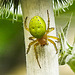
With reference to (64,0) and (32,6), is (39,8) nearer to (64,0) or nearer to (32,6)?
(32,6)

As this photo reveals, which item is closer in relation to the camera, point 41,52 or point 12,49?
point 41,52

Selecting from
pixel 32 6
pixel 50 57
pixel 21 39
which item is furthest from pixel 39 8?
pixel 21 39

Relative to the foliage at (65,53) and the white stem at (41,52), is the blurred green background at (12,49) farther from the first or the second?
the white stem at (41,52)

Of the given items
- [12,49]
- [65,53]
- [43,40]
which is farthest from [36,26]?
[12,49]

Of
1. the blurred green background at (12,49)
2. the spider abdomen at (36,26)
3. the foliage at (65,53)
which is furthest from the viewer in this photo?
the blurred green background at (12,49)

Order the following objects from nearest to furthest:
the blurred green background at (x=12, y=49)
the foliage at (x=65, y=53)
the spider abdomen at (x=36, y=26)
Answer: the spider abdomen at (x=36, y=26) → the foliage at (x=65, y=53) → the blurred green background at (x=12, y=49)

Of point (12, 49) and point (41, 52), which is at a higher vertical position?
point (41, 52)

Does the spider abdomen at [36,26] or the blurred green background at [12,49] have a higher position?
the spider abdomen at [36,26]

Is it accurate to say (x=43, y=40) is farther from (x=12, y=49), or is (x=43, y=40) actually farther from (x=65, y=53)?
(x=12, y=49)

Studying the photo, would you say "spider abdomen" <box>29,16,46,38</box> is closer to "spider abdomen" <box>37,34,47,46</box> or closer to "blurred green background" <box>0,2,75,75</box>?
"spider abdomen" <box>37,34,47,46</box>

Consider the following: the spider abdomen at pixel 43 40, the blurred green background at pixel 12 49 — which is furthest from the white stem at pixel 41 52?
the blurred green background at pixel 12 49

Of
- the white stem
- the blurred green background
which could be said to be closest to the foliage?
the white stem
